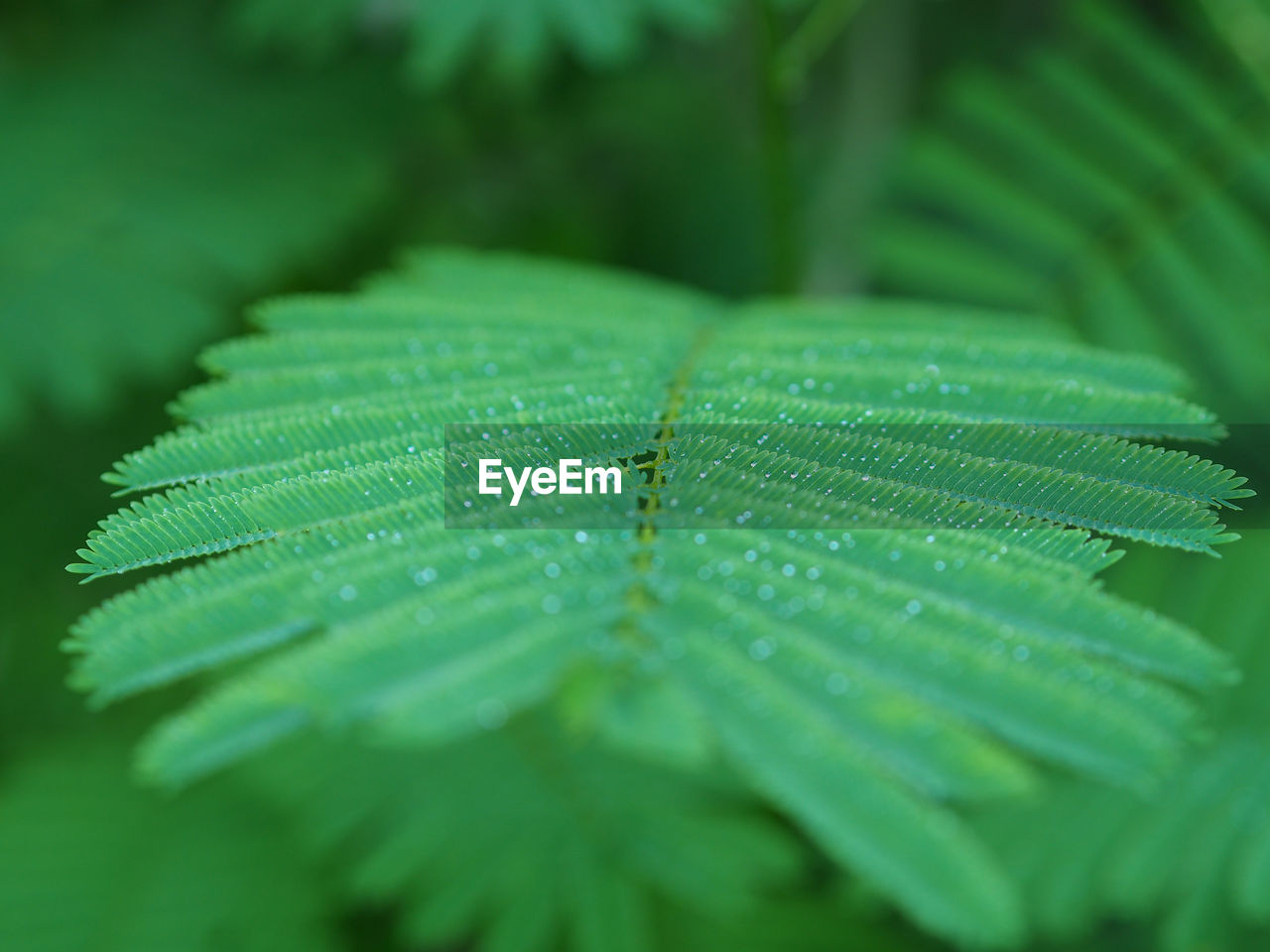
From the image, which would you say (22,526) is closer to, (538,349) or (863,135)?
(538,349)

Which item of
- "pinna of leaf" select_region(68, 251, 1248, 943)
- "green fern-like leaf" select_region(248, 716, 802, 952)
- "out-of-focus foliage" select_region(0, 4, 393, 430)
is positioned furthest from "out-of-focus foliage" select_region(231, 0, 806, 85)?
"green fern-like leaf" select_region(248, 716, 802, 952)

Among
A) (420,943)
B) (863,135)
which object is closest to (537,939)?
(420,943)

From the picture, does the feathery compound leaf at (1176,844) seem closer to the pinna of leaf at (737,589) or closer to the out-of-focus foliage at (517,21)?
the pinna of leaf at (737,589)

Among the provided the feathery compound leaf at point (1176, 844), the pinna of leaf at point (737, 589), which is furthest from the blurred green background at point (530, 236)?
the pinna of leaf at point (737, 589)

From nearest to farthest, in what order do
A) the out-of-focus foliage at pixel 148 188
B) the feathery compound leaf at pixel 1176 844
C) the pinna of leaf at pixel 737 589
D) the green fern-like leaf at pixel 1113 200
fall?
1. the pinna of leaf at pixel 737 589
2. the feathery compound leaf at pixel 1176 844
3. the green fern-like leaf at pixel 1113 200
4. the out-of-focus foliage at pixel 148 188

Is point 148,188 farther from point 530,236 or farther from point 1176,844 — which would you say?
point 1176,844

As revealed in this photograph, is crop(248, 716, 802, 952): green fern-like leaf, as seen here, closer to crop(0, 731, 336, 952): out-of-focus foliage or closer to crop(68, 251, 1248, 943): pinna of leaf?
crop(0, 731, 336, 952): out-of-focus foliage

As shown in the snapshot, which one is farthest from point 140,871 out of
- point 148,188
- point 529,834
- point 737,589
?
point 737,589
